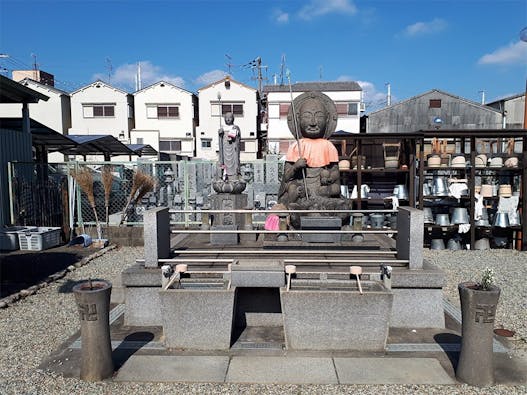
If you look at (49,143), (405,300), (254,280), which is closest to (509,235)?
(405,300)

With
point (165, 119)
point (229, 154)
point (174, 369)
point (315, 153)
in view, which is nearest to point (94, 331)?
point (174, 369)

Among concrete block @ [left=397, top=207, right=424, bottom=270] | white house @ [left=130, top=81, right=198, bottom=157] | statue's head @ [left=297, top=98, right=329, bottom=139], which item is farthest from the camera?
white house @ [left=130, top=81, right=198, bottom=157]

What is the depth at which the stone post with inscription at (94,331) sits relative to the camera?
3.86 meters

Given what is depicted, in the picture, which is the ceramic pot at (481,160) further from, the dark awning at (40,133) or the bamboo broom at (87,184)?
the dark awning at (40,133)

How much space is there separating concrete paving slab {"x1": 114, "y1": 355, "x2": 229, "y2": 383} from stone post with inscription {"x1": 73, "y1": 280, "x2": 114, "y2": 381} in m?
0.21

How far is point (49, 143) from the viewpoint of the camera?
15.5 metres

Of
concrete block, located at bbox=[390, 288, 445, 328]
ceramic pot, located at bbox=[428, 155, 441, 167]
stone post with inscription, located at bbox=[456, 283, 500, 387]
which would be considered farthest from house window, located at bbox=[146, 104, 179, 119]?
stone post with inscription, located at bbox=[456, 283, 500, 387]

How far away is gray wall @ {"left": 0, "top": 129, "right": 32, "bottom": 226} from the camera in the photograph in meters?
11.1

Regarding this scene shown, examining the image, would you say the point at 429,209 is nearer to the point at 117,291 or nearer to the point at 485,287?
the point at 485,287

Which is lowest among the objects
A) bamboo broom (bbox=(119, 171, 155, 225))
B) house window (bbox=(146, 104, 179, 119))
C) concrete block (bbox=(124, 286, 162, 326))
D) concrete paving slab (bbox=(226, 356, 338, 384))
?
concrete paving slab (bbox=(226, 356, 338, 384))

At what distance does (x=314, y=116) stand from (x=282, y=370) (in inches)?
221

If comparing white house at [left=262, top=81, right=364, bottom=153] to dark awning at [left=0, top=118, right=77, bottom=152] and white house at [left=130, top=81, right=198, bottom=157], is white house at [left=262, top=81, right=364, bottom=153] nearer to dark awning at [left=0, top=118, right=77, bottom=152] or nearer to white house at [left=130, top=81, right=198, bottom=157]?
white house at [left=130, top=81, right=198, bottom=157]

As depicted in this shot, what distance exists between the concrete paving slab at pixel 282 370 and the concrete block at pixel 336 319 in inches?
9.3

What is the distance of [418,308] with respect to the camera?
5.18m
